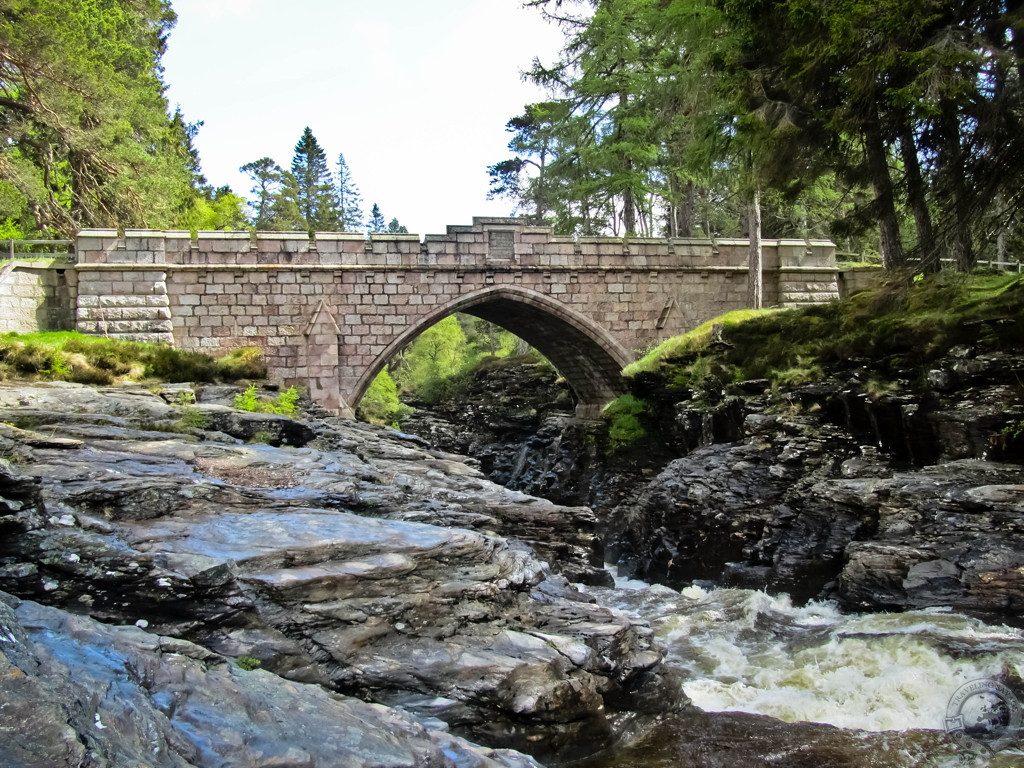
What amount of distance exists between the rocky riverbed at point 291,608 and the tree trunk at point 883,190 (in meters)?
8.24

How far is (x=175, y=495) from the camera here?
22.5ft

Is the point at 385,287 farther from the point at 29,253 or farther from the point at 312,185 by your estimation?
the point at 312,185

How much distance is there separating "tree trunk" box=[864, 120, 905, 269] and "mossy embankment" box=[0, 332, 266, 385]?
12.9 metres

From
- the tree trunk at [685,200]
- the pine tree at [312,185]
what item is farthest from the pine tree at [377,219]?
the tree trunk at [685,200]

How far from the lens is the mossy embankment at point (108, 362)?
14.4 meters

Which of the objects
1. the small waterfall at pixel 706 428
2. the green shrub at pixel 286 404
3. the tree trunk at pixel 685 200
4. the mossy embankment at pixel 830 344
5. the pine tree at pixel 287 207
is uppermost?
the pine tree at pixel 287 207

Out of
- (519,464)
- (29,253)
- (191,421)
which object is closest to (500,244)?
(519,464)

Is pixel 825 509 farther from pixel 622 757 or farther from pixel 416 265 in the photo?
pixel 416 265

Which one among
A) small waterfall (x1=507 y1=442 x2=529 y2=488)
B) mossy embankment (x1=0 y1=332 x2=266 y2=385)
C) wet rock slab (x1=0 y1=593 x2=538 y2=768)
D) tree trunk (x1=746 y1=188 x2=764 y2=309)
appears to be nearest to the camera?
wet rock slab (x1=0 y1=593 x2=538 y2=768)

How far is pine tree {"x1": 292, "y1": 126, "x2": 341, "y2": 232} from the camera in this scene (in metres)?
54.4

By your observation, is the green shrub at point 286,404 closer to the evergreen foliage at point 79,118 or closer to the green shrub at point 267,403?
the green shrub at point 267,403

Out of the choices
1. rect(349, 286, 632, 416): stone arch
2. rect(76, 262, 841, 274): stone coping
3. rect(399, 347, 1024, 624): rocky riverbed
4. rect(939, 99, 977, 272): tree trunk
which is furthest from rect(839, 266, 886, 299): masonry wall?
rect(939, 99, 977, 272): tree trunk

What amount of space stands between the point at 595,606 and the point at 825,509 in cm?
551

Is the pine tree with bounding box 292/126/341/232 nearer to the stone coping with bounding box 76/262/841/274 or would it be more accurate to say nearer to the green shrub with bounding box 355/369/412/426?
the green shrub with bounding box 355/369/412/426
